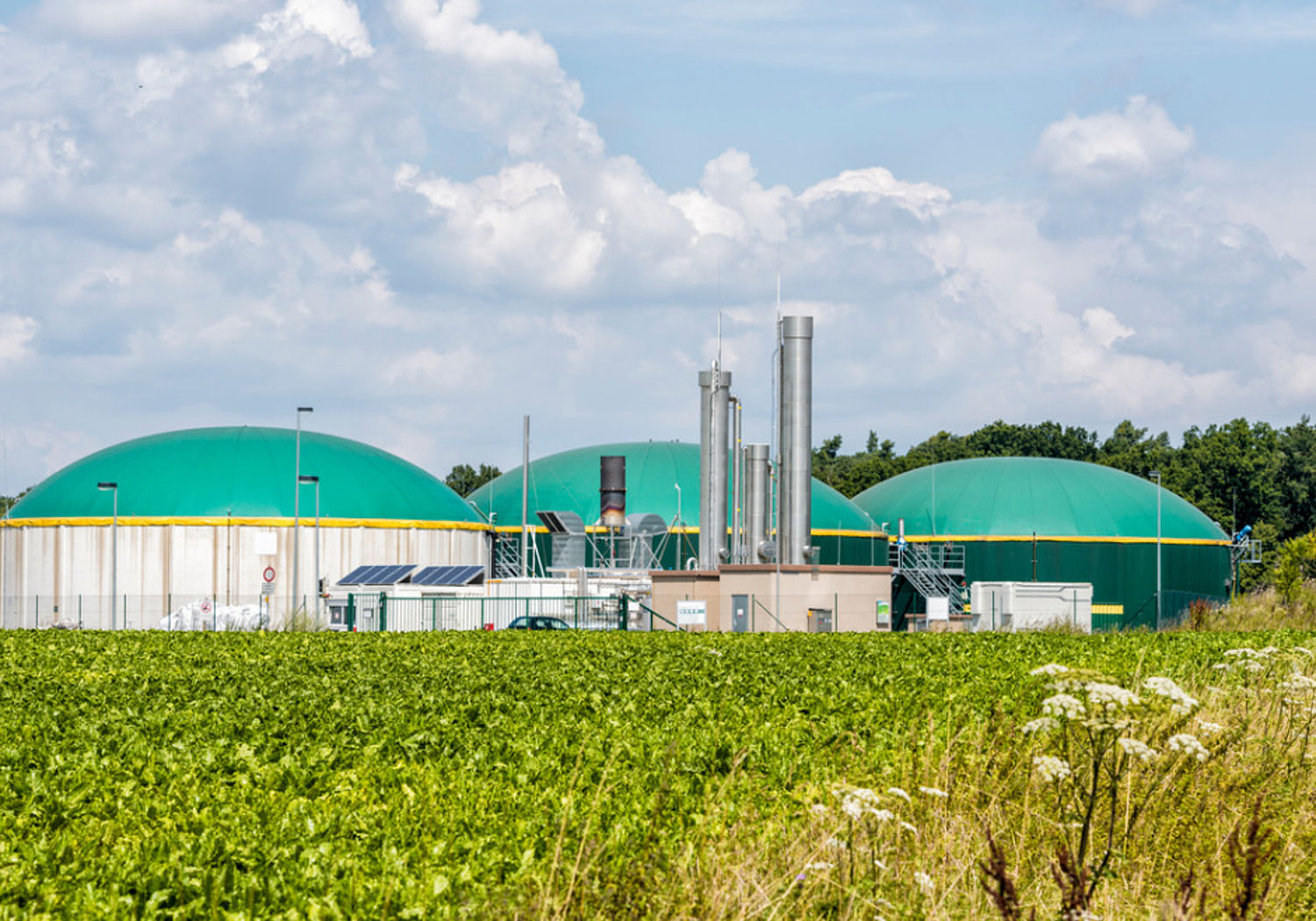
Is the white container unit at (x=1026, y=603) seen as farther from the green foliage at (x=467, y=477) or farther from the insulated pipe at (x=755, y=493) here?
the green foliage at (x=467, y=477)

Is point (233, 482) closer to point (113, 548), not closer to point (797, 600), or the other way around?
point (113, 548)

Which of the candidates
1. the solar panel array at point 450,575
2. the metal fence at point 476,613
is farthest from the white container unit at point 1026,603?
the solar panel array at point 450,575

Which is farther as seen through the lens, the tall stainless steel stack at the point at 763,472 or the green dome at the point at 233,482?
the green dome at the point at 233,482

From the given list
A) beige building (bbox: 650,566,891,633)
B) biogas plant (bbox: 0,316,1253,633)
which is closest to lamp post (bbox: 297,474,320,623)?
biogas plant (bbox: 0,316,1253,633)

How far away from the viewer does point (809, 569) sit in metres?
44.6

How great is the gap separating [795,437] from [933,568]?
110ft

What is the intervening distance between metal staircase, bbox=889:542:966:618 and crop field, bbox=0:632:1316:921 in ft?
192

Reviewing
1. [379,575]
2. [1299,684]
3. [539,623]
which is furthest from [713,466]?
[1299,684]

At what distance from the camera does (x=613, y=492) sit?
206 feet

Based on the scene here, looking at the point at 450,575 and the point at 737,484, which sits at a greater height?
the point at 737,484

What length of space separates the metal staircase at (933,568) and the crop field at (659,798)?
2309 inches

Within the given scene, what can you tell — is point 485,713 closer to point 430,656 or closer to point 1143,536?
point 430,656

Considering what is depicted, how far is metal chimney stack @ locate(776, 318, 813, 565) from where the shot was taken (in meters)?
46.0

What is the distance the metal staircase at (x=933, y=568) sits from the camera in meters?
73.6
